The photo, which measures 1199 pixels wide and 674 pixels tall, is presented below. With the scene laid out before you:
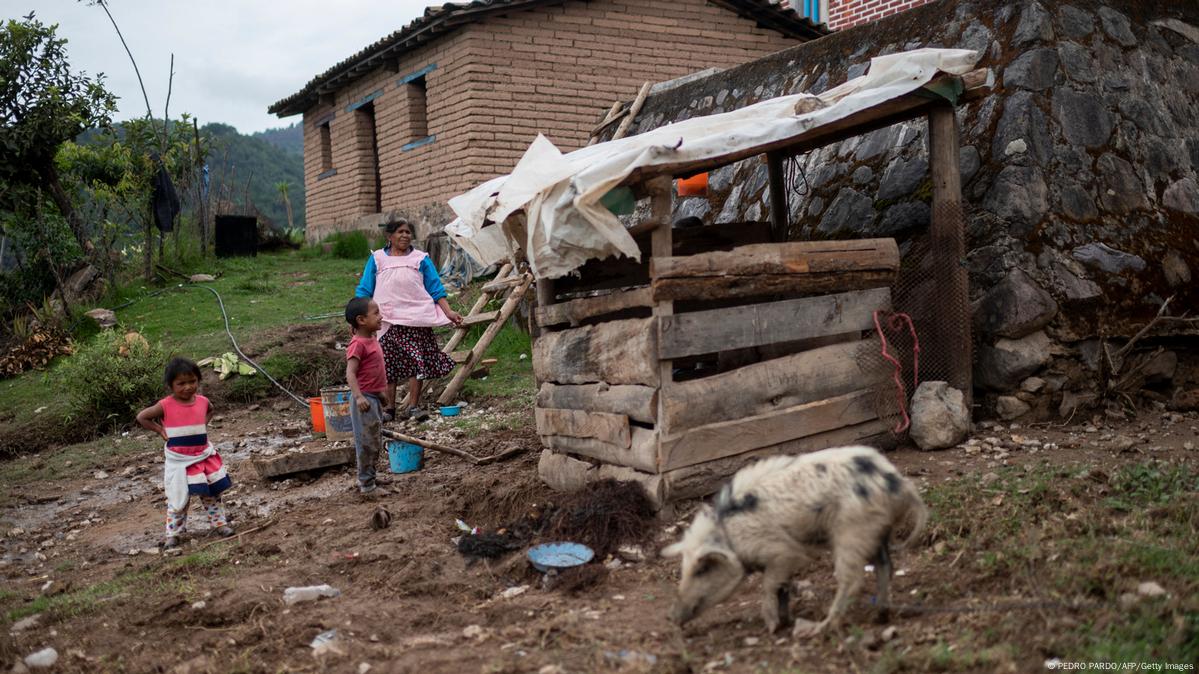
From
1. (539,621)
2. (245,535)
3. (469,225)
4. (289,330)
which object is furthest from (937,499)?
(289,330)

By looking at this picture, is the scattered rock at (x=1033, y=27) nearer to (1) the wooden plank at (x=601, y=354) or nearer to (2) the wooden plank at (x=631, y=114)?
(1) the wooden plank at (x=601, y=354)

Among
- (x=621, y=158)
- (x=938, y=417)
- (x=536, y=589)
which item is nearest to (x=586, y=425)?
(x=536, y=589)

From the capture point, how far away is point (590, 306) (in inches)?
213

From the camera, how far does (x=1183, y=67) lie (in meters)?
7.00

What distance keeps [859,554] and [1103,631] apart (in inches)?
30.9

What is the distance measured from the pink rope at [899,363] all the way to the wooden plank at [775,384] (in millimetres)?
68

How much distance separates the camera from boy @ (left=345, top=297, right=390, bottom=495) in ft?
20.0

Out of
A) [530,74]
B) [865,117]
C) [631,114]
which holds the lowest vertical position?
[865,117]

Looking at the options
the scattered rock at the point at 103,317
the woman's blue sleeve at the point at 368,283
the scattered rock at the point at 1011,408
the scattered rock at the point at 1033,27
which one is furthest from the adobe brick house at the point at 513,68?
the scattered rock at the point at 1011,408

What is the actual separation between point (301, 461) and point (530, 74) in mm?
8865

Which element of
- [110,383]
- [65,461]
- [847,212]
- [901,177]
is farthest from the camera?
[110,383]

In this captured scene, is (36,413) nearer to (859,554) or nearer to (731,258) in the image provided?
(731,258)

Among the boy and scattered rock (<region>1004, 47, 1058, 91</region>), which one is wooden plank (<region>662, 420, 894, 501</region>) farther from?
scattered rock (<region>1004, 47, 1058, 91</region>)

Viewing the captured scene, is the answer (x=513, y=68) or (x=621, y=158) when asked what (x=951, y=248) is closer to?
(x=621, y=158)
